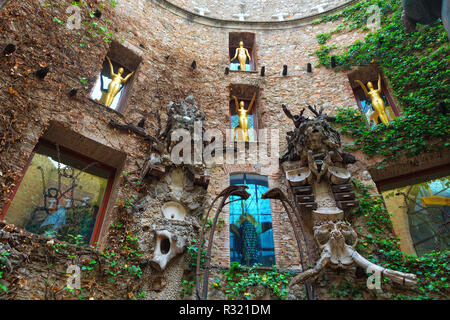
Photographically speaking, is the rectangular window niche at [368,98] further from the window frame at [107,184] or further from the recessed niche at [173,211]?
the window frame at [107,184]

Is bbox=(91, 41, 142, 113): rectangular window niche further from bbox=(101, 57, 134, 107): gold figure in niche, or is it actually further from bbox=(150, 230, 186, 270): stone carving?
bbox=(150, 230, 186, 270): stone carving

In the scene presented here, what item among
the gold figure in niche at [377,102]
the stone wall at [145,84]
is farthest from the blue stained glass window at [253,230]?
the gold figure in niche at [377,102]

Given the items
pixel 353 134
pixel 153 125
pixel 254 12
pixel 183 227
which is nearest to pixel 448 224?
pixel 353 134

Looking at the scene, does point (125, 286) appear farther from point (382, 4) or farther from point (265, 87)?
point (382, 4)

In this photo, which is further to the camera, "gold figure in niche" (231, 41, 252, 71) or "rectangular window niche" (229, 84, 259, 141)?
"gold figure in niche" (231, 41, 252, 71)

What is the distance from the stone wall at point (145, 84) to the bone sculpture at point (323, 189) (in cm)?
83

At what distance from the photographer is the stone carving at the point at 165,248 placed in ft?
15.1

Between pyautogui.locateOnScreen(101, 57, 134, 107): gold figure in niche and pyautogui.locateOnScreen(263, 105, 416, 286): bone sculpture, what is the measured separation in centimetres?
452

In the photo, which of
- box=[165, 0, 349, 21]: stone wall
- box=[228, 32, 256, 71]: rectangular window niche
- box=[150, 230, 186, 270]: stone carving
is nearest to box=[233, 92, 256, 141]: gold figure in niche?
box=[228, 32, 256, 71]: rectangular window niche

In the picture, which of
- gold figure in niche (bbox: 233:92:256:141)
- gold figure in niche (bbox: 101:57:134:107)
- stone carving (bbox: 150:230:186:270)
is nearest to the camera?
stone carving (bbox: 150:230:186:270)

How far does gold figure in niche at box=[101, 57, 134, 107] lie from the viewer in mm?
7205

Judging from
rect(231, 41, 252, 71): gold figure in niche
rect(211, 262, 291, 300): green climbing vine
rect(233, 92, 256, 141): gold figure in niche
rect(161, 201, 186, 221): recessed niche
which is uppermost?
rect(231, 41, 252, 71): gold figure in niche
